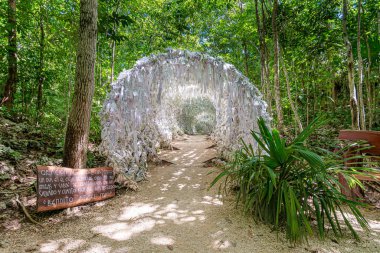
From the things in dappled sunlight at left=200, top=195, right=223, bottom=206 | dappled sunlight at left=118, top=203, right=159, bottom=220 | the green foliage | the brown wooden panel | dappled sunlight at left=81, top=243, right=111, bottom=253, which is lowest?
dappled sunlight at left=81, top=243, right=111, bottom=253

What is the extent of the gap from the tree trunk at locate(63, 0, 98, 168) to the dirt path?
0.82 m

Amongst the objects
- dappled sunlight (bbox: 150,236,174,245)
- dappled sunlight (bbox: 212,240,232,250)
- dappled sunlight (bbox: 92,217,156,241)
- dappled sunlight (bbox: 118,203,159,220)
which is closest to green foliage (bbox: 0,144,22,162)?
dappled sunlight (bbox: 118,203,159,220)

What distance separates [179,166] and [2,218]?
11.2ft

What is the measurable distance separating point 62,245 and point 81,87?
1882mm

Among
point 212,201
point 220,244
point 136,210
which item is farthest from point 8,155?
point 220,244

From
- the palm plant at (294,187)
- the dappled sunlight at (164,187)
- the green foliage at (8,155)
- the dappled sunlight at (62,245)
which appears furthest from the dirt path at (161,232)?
the green foliage at (8,155)

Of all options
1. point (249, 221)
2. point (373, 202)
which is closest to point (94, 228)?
point (249, 221)

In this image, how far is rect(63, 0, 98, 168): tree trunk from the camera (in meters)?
2.92

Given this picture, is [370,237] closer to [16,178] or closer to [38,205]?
[38,205]

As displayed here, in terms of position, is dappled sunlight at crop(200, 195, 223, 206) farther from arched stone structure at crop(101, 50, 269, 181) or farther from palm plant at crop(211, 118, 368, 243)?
arched stone structure at crop(101, 50, 269, 181)

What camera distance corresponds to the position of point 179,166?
17.5ft

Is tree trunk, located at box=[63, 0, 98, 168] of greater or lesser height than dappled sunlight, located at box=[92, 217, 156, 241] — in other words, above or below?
above

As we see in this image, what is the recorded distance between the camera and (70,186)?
2.72m

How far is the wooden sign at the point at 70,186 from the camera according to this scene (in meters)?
2.45
